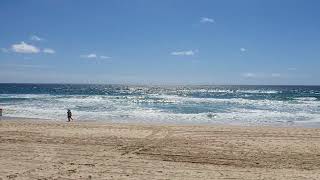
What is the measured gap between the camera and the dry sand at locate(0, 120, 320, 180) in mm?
10641

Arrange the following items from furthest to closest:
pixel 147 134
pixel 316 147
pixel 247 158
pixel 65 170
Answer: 1. pixel 147 134
2. pixel 316 147
3. pixel 247 158
4. pixel 65 170

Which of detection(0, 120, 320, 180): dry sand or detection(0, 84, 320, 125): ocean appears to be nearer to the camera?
detection(0, 120, 320, 180): dry sand

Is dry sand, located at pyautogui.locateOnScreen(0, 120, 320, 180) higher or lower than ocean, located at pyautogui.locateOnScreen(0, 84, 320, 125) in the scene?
higher

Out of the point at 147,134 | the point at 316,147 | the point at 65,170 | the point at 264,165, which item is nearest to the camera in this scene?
the point at 65,170

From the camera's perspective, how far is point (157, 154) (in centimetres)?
1341

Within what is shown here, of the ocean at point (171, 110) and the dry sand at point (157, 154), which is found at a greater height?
the dry sand at point (157, 154)

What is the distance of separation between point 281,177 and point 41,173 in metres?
5.94

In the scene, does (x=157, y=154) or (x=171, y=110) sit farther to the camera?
(x=171, y=110)

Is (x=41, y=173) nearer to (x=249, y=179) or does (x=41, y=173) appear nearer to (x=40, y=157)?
(x=40, y=157)

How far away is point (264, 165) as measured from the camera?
38.9 feet

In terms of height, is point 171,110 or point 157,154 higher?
point 157,154

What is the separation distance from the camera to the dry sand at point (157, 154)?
10641 millimetres

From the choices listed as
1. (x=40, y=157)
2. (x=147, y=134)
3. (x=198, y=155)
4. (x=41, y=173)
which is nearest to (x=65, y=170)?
(x=41, y=173)

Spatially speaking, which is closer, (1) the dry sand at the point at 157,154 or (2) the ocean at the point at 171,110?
(1) the dry sand at the point at 157,154
